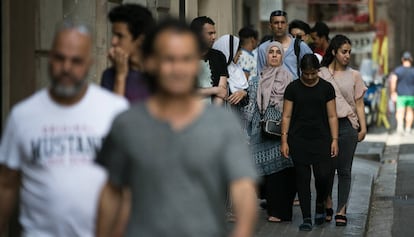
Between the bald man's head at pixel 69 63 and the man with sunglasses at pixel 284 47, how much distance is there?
6.98 meters

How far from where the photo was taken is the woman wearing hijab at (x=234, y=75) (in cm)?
1177

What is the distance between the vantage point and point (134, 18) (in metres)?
6.21

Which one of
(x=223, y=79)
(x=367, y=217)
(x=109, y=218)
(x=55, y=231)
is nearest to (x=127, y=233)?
(x=109, y=218)

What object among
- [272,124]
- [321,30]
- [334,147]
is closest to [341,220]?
[334,147]

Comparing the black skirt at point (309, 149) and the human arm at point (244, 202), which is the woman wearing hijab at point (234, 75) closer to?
the black skirt at point (309, 149)

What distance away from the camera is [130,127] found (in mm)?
4461

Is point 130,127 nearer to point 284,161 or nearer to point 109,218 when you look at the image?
→ point 109,218

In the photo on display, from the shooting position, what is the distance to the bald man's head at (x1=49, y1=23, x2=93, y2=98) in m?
5.13

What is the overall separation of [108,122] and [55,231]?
543 millimetres

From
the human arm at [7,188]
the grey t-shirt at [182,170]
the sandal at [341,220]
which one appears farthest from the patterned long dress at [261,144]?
the grey t-shirt at [182,170]

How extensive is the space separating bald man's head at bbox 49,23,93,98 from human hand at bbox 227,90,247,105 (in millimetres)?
6480

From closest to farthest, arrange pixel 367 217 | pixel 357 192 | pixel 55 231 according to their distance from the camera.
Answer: pixel 55 231, pixel 367 217, pixel 357 192

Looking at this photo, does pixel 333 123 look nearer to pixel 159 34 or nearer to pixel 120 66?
pixel 120 66

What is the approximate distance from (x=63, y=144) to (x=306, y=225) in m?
6.42
